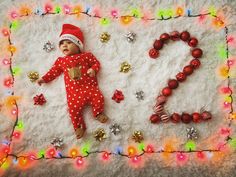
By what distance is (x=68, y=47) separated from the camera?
169 centimetres

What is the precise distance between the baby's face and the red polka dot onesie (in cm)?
2

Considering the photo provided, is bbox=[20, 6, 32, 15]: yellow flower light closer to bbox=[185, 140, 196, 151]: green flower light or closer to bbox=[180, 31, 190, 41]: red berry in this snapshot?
bbox=[180, 31, 190, 41]: red berry

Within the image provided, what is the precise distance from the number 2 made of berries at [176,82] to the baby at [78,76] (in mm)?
243

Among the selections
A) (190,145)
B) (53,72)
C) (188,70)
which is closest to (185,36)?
(188,70)

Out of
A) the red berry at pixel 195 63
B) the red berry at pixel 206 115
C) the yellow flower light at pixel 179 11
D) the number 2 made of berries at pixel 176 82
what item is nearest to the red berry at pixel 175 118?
the number 2 made of berries at pixel 176 82

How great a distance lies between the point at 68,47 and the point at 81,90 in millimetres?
201

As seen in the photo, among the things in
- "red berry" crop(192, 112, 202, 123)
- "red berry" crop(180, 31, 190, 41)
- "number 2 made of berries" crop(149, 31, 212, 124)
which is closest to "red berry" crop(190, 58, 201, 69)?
"number 2 made of berries" crop(149, 31, 212, 124)

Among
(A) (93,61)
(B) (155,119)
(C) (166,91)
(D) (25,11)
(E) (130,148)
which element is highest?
(D) (25,11)

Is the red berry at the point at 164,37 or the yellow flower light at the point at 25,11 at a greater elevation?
the yellow flower light at the point at 25,11

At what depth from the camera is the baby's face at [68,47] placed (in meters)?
1.69

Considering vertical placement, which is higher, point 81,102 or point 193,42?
point 193,42

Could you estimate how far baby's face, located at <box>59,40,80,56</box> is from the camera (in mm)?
1688

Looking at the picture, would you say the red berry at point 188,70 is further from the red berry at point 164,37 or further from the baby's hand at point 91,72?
the baby's hand at point 91,72

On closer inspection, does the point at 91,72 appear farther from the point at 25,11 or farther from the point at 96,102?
the point at 25,11
